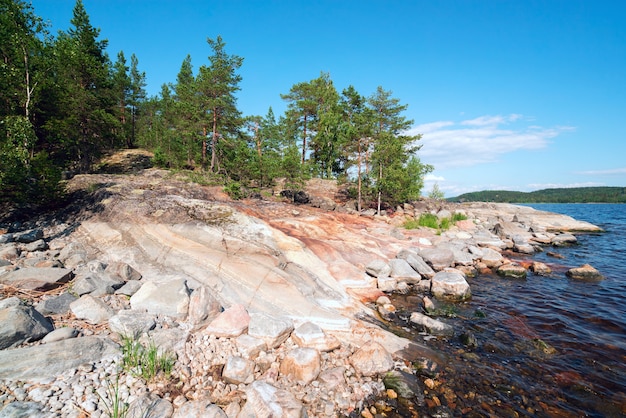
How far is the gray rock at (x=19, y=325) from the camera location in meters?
4.64

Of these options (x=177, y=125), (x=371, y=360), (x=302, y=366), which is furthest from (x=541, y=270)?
(x=177, y=125)

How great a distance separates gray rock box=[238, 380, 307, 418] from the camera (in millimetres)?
4527

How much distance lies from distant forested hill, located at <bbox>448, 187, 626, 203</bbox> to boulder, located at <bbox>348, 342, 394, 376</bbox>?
13822cm

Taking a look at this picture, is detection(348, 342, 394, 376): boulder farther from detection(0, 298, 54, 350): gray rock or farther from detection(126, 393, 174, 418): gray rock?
detection(0, 298, 54, 350): gray rock

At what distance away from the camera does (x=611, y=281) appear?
1336 centimetres

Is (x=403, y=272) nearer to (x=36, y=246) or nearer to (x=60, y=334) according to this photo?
(x=60, y=334)

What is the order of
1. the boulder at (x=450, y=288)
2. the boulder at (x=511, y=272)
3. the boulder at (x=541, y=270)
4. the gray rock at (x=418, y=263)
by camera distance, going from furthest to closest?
the boulder at (x=541, y=270), the boulder at (x=511, y=272), the gray rock at (x=418, y=263), the boulder at (x=450, y=288)

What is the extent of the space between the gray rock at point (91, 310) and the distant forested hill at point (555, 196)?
465 feet

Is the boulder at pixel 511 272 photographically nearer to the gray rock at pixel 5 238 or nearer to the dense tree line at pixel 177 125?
the dense tree line at pixel 177 125

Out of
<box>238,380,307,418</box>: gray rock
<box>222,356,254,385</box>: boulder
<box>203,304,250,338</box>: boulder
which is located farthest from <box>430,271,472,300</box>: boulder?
<box>222,356,254,385</box>: boulder

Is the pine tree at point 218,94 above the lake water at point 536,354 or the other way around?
above

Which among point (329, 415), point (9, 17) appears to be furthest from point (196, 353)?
point (9, 17)

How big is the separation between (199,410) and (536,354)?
28.5 feet

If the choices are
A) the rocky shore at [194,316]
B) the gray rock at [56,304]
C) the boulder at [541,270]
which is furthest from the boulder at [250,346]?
the boulder at [541,270]
